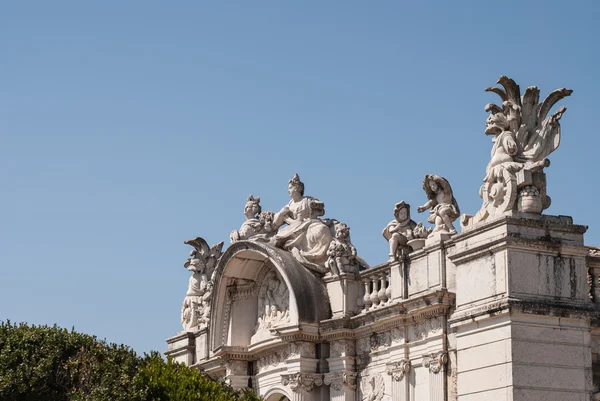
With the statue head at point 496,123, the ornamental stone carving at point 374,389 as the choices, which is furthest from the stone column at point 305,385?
the statue head at point 496,123

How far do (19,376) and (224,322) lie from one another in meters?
7.16

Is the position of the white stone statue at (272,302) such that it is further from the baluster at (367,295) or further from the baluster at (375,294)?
the baluster at (375,294)

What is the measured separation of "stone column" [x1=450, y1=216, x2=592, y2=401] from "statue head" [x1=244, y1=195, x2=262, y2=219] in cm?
1086

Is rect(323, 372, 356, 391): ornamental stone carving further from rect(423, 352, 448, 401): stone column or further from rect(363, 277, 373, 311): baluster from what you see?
rect(423, 352, 448, 401): stone column

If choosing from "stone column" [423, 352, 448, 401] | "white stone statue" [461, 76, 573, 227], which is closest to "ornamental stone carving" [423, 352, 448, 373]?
"stone column" [423, 352, 448, 401]

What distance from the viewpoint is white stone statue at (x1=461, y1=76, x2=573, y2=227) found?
20.3m

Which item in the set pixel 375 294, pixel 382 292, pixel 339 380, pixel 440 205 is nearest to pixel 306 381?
pixel 339 380

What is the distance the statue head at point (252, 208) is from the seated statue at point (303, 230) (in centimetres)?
136

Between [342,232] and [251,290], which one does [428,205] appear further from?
[251,290]

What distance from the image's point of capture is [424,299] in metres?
23.4

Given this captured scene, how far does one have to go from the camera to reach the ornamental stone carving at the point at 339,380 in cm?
2639

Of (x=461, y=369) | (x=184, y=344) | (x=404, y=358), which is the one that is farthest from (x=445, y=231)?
(x=184, y=344)

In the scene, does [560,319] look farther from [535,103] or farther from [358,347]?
[358,347]

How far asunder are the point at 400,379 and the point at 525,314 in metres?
5.72
